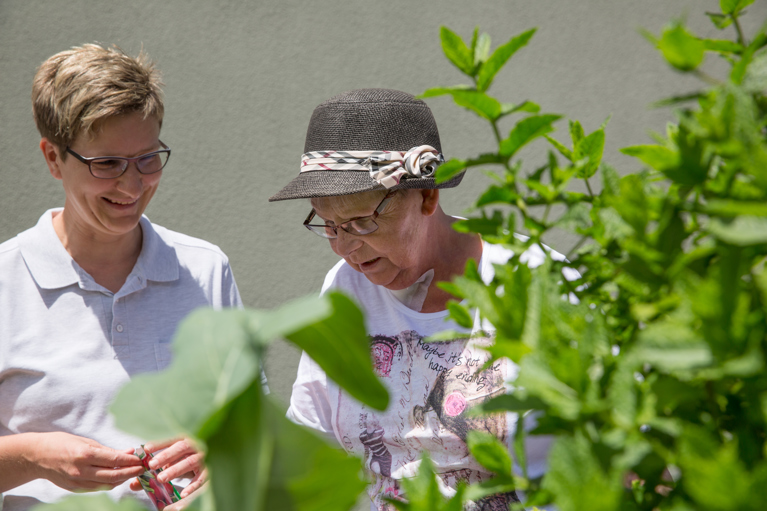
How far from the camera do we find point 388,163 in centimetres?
140

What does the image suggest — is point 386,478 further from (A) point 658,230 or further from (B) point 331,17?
(B) point 331,17

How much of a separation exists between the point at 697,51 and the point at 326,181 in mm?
1118

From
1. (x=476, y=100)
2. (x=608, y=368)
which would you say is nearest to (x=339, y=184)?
(x=476, y=100)

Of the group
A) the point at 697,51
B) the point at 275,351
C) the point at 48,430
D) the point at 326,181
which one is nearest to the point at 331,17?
the point at 275,351

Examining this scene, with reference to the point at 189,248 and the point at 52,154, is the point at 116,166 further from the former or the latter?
the point at 189,248

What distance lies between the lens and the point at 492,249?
148cm

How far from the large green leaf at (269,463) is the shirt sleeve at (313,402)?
1.29 meters

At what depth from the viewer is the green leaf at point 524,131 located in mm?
401

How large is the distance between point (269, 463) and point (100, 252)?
5.63 feet

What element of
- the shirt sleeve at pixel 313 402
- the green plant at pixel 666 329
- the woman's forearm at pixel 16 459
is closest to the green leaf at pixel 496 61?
the green plant at pixel 666 329

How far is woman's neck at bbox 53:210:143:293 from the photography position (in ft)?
5.65

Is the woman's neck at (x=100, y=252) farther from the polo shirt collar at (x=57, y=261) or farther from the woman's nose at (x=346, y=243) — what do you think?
the woman's nose at (x=346, y=243)

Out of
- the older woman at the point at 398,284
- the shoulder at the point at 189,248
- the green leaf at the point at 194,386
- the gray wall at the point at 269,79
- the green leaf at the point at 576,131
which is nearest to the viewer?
the green leaf at the point at 194,386

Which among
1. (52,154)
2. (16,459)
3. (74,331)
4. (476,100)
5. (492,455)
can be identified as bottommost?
(16,459)
